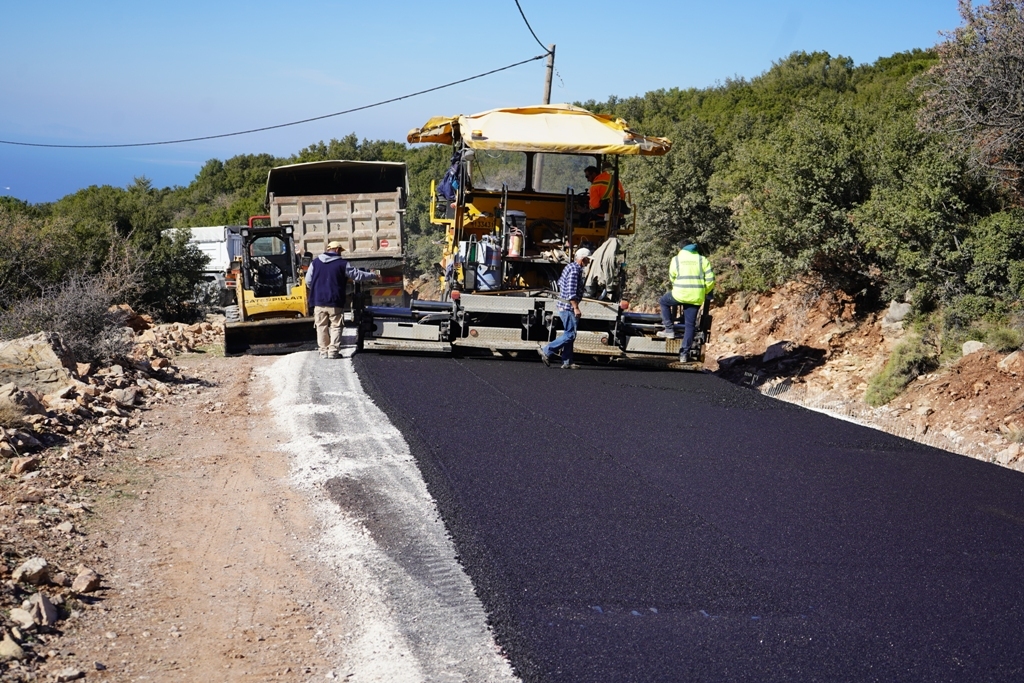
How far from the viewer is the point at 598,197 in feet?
39.2

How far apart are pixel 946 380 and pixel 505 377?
172 inches

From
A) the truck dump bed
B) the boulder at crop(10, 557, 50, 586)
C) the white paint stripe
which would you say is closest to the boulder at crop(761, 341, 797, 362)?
the truck dump bed

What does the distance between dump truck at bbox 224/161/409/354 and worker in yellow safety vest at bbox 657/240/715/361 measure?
5680 millimetres

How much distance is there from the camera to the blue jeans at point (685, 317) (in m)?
11.0

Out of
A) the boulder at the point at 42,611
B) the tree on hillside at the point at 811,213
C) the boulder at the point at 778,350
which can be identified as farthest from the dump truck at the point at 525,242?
the boulder at the point at 42,611

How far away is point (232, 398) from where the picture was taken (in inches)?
381

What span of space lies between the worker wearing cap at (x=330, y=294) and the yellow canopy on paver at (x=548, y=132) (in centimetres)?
188

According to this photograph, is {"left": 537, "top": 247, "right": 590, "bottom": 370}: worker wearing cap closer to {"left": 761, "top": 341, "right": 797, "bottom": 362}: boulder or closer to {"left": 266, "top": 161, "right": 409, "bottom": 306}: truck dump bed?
{"left": 761, "top": 341, "right": 797, "bottom": 362}: boulder

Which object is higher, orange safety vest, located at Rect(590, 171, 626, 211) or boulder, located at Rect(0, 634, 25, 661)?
orange safety vest, located at Rect(590, 171, 626, 211)

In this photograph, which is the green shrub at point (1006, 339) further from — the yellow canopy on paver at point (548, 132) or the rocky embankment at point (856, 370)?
the yellow canopy on paver at point (548, 132)

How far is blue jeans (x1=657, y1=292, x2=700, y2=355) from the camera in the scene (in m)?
11.0

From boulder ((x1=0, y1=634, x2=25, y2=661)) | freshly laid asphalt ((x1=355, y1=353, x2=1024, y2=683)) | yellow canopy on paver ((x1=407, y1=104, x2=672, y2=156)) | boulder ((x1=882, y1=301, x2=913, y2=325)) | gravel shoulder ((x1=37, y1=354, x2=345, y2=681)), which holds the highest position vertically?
yellow canopy on paver ((x1=407, y1=104, x2=672, y2=156))

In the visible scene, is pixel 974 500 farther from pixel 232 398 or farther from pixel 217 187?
pixel 217 187

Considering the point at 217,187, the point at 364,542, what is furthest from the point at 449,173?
the point at 217,187
